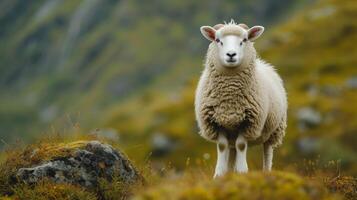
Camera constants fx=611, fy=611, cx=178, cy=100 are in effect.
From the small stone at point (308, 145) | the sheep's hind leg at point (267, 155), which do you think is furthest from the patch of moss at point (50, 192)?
the small stone at point (308, 145)

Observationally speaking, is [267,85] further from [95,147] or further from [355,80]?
[355,80]

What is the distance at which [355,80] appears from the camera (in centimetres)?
13312

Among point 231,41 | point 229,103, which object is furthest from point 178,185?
point 231,41

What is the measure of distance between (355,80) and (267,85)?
410ft

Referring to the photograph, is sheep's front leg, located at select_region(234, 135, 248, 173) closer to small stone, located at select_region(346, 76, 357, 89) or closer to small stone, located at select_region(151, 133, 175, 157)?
small stone, located at select_region(151, 133, 175, 157)

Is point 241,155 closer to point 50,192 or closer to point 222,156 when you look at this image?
point 222,156

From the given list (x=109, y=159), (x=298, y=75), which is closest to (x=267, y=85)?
(x=109, y=159)

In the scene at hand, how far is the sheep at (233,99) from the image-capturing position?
40.1ft

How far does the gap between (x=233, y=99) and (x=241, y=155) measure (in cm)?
115

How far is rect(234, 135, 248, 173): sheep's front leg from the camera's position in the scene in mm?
12039

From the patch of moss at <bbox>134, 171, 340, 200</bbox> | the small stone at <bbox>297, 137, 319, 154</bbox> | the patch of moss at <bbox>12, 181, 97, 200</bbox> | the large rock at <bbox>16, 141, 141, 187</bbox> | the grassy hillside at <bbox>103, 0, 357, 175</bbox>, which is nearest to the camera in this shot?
the patch of moss at <bbox>134, 171, 340, 200</bbox>

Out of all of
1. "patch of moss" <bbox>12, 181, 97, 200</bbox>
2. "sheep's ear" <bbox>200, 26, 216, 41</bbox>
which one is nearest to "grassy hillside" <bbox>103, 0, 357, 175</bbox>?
"sheep's ear" <bbox>200, 26, 216, 41</bbox>

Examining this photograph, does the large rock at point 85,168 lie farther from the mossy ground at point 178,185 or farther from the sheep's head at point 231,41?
the sheep's head at point 231,41

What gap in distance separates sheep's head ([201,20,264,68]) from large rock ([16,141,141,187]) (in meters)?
2.87
